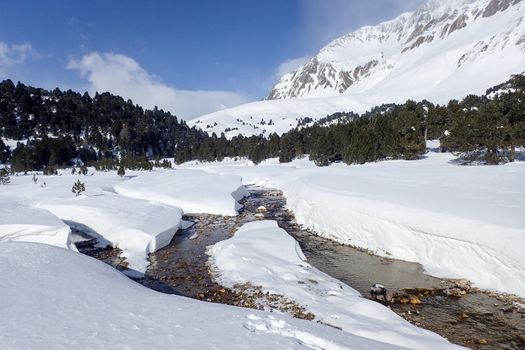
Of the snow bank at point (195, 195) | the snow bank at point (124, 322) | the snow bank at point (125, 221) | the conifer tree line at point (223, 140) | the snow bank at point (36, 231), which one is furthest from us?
the conifer tree line at point (223, 140)

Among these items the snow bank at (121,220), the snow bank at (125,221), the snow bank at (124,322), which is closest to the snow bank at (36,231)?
the snow bank at (121,220)

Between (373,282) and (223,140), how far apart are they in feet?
471

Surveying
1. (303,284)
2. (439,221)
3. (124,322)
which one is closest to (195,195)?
(303,284)

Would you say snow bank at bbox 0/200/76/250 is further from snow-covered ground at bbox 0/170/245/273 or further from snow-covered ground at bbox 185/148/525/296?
snow-covered ground at bbox 185/148/525/296

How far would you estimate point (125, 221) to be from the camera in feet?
86.4

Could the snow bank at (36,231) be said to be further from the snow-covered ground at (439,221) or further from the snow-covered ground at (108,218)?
the snow-covered ground at (439,221)

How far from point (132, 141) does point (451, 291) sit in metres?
143

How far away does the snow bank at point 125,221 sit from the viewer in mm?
23562

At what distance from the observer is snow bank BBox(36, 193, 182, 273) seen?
23562mm

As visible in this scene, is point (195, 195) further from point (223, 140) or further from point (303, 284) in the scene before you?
point (223, 140)

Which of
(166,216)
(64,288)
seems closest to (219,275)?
(64,288)

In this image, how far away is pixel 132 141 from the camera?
144125 mm

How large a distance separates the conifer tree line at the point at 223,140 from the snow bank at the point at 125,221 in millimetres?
48337

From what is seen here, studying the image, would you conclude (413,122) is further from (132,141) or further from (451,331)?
(132,141)
